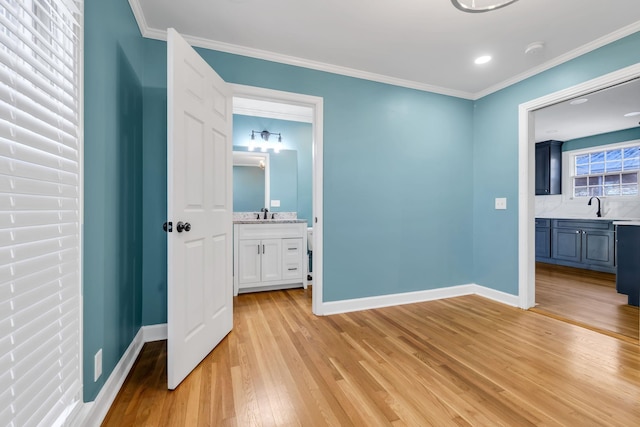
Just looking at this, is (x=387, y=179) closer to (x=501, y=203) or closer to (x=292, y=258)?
(x=501, y=203)

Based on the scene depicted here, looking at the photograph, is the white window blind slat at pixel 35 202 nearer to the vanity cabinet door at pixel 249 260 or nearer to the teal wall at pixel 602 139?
the vanity cabinet door at pixel 249 260

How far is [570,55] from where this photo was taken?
8.10 ft

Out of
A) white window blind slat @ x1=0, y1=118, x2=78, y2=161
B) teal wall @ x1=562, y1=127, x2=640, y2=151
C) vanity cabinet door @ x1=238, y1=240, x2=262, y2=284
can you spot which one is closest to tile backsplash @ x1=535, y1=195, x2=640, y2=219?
teal wall @ x1=562, y1=127, x2=640, y2=151

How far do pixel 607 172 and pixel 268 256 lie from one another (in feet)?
20.3

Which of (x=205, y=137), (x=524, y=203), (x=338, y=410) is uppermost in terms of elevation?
(x=205, y=137)

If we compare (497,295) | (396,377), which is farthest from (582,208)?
(396,377)

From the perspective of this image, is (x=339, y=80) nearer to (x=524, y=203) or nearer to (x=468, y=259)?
(x=524, y=203)

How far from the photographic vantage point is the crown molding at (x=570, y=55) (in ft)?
6.98

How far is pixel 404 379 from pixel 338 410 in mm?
495

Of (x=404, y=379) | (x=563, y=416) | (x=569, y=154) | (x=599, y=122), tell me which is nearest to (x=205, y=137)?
(x=404, y=379)

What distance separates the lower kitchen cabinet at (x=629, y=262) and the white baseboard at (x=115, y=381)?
4675mm

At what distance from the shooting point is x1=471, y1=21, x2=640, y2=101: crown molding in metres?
2.13

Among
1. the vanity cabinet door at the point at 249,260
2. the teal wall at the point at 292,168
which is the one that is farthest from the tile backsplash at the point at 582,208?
the vanity cabinet door at the point at 249,260

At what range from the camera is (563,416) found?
138 cm
